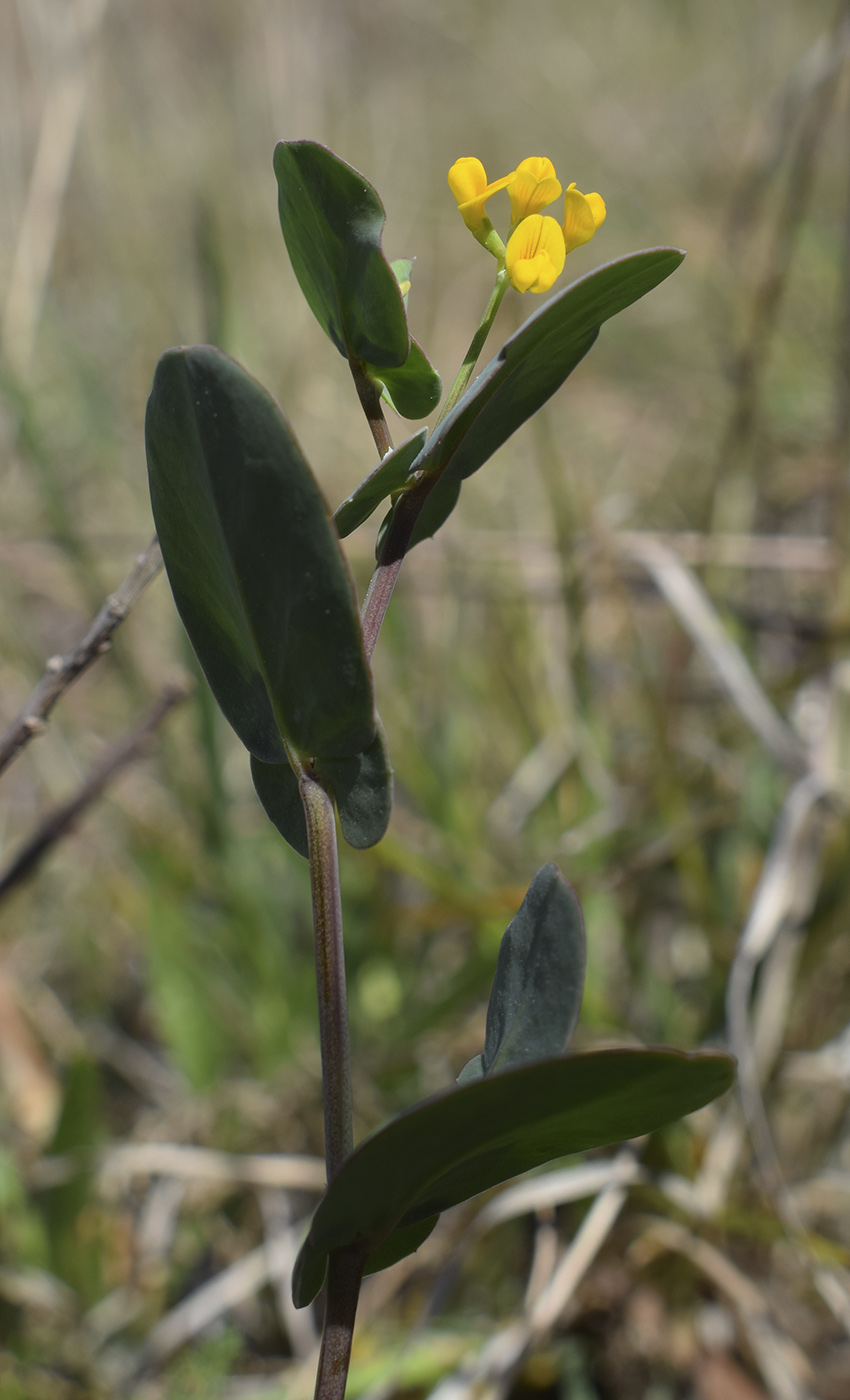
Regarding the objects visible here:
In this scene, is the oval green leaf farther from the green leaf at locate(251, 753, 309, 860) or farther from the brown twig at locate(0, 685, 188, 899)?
the brown twig at locate(0, 685, 188, 899)

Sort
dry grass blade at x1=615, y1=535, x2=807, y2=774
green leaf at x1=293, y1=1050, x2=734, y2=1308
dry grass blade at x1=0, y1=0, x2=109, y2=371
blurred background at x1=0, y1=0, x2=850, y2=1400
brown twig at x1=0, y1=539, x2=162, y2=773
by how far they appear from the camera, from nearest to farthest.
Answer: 1. green leaf at x1=293, y1=1050, x2=734, y2=1308
2. brown twig at x1=0, y1=539, x2=162, y2=773
3. blurred background at x1=0, y1=0, x2=850, y2=1400
4. dry grass blade at x1=615, y1=535, x2=807, y2=774
5. dry grass blade at x1=0, y1=0, x2=109, y2=371

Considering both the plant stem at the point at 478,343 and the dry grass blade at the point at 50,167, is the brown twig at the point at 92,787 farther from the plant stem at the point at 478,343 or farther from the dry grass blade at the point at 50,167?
the dry grass blade at the point at 50,167

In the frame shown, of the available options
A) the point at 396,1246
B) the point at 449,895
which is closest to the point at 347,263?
the point at 396,1246

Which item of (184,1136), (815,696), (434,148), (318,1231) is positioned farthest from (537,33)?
(318,1231)

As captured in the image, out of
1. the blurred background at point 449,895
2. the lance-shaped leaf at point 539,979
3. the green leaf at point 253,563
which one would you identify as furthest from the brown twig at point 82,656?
the lance-shaped leaf at point 539,979

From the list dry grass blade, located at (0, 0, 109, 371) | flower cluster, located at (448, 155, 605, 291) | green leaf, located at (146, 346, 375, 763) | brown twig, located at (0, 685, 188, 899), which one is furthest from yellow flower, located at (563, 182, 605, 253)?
dry grass blade, located at (0, 0, 109, 371)

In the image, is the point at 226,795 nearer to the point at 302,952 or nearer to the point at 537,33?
the point at 302,952
